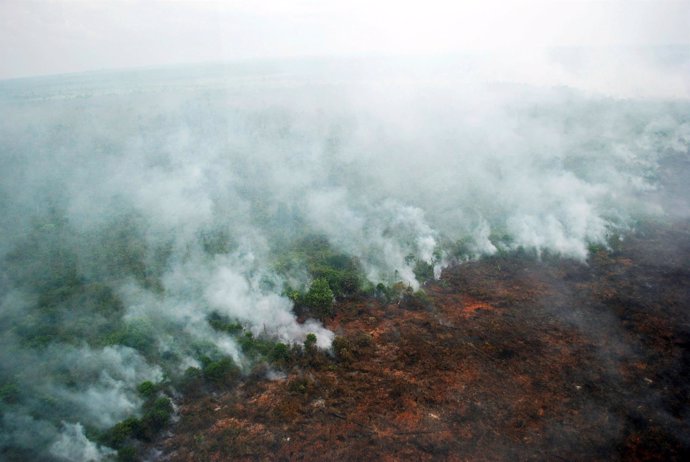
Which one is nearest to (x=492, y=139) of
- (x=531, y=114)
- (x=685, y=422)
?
(x=531, y=114)

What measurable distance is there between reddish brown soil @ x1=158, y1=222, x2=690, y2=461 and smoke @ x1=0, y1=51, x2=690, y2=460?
2136mm

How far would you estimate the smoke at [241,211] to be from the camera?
1413 cm

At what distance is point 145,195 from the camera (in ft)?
94.7

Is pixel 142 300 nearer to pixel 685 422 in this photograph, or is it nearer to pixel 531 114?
pixel 685 422

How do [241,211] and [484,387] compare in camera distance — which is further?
[241,211]

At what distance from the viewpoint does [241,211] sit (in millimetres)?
26984

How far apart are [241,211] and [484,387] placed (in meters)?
19.8

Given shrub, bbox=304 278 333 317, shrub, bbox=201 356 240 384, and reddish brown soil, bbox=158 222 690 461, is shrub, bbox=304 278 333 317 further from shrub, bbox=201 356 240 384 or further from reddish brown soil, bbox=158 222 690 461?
shrub, bbox=201 356 240 384

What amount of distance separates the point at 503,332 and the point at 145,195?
1033 inches

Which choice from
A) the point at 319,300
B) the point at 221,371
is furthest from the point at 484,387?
the point at 221,371

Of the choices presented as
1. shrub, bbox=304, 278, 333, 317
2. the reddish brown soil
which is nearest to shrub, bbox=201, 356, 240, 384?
the reddish brown soil

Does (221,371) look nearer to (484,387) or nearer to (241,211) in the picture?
(484,387)

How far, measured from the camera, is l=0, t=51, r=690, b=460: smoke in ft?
46.4

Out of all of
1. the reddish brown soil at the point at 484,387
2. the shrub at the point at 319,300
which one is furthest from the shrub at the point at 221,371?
the shrub at the point at 319,300
